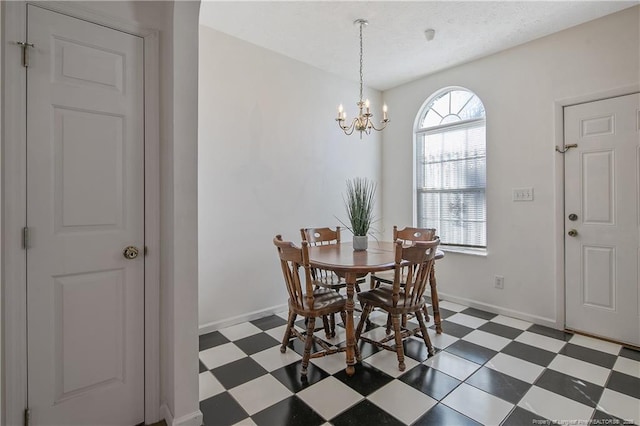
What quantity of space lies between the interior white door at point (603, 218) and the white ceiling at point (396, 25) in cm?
83

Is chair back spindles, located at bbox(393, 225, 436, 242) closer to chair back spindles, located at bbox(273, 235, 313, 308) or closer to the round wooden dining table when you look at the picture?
the round wooden dining table

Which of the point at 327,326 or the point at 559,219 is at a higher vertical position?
the point at 559,219

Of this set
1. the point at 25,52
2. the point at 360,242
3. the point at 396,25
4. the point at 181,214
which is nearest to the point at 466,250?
the point at 360,242

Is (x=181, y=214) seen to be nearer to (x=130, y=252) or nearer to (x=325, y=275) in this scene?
(x=130, y=252)

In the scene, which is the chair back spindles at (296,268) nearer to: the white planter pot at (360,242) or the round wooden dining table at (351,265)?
the round wooden dining table at (351,265)

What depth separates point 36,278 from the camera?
144 cm

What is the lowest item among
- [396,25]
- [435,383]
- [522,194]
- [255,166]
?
[435,383]

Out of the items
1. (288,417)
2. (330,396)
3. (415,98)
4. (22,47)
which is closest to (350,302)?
(330,396)

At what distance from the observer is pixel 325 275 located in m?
3.05

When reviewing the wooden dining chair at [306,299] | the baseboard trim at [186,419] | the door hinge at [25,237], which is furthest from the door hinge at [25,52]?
the baseboard trim at [186,419]

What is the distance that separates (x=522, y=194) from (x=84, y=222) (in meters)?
3.60

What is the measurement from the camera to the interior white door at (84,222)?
1.44 meters

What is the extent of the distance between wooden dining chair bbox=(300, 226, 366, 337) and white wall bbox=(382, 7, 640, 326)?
4.94 ft

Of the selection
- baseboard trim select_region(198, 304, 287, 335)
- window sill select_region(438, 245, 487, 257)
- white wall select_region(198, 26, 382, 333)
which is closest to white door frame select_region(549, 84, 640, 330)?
window sill select_region(438, 245, 487, 257)
